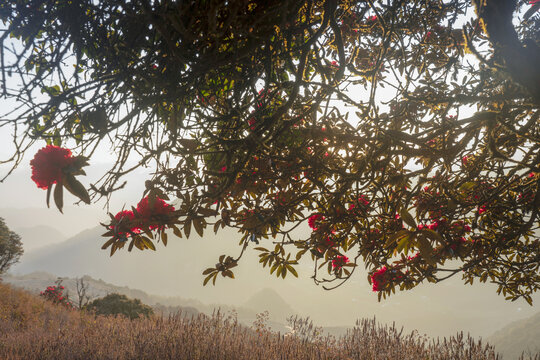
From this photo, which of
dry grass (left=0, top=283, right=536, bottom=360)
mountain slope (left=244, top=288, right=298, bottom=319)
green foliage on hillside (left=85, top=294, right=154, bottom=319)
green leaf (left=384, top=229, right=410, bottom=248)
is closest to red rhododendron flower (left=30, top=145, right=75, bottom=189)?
green leaf (left=384, top=229, right=410, bottom=248)

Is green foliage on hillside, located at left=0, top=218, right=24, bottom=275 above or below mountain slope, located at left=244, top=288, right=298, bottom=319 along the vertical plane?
above

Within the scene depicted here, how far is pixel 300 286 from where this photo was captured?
6481 cm

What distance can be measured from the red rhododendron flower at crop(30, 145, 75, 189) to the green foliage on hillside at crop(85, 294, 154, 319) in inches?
297

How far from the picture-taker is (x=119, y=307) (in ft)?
24.7

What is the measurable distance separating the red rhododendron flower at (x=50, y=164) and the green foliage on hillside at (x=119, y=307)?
7539 millimetres

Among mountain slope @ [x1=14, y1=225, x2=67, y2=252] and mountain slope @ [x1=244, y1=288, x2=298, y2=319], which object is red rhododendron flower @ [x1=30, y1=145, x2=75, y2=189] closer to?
mountain slope @ [x1=244, y1=288, x2=298, y2=319]

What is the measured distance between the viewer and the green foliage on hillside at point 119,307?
742cm

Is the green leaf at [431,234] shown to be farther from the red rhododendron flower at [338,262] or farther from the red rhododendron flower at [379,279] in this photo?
the red rhododendron flower at [379,279]

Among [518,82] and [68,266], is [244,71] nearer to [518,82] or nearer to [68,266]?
[518,82]

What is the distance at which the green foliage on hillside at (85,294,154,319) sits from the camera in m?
7.42

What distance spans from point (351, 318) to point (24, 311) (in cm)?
5116

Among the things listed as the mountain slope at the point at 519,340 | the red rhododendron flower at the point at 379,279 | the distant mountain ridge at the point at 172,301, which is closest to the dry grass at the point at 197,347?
the red rhododendron flower at the point at 379,279

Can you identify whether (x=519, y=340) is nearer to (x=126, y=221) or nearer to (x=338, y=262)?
(x=338, y=262)

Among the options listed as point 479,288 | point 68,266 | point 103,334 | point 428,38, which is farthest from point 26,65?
point 68,266
